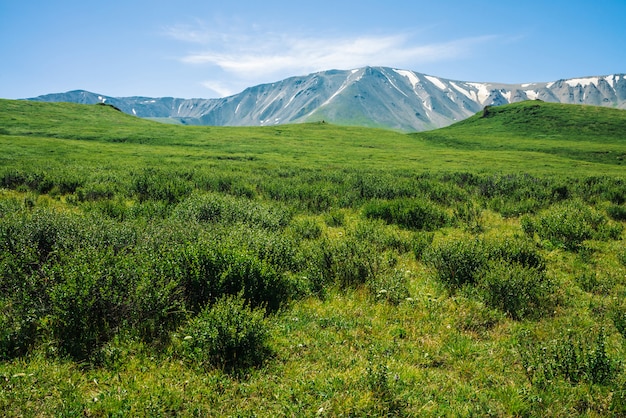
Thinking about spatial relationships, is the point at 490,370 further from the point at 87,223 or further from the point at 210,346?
the point at 87,223

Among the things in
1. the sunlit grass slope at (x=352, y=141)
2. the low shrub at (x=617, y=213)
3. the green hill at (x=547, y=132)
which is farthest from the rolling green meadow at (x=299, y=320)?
the green hill at (x=547, y=132)

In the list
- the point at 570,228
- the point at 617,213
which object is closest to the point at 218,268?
the point at 570,228

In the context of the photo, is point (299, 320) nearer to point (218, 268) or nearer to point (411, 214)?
point (218, 268)

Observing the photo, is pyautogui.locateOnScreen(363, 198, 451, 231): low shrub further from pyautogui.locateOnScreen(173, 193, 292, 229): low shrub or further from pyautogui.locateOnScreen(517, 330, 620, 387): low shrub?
pyautogui.locateOnScreen(517, 330, 620, 387): low shrub

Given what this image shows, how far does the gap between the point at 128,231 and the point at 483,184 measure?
20.2 metres

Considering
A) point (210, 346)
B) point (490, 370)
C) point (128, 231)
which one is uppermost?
point (128, 231)

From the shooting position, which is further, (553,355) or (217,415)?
(553,355)

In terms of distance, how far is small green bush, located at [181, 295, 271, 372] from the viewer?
453 cm

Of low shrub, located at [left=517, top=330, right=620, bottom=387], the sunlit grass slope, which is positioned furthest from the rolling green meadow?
the sunlit grass slope

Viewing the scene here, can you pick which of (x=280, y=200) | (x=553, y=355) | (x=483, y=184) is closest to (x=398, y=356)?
(x=553, y=355)

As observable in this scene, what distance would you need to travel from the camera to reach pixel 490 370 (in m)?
4.68

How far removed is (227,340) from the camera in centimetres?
458

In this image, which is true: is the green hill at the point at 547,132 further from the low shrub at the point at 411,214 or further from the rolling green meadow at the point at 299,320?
the rolling green meadow at the point at 299,320

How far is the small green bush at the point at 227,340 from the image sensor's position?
178 inches
